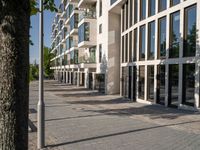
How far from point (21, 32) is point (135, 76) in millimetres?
20063

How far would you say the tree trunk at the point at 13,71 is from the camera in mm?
2717

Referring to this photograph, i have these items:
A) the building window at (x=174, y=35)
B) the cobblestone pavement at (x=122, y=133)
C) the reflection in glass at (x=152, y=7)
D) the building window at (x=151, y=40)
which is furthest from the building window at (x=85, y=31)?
the cobblestone pavement at (x=122, y=133)

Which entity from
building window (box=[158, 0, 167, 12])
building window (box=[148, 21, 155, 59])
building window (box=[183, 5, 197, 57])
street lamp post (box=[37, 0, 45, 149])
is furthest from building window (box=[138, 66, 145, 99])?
street lamp post (box=[37, 0, 45, 149])

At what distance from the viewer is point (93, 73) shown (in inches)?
1405

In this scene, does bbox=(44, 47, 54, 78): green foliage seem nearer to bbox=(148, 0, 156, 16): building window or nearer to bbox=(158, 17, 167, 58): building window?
bbox=(148, 0, 156, 16): building window

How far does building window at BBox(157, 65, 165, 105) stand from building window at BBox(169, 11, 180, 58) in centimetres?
134

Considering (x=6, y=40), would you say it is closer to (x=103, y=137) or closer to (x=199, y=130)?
(x=103, y=137)

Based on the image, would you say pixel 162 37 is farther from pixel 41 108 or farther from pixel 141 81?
pixel 41 108

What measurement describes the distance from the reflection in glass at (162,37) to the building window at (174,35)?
2.79 feet

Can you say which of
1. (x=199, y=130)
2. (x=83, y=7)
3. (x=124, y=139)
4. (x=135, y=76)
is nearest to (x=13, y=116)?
(x=124, y=139)

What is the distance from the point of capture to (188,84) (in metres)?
15.5

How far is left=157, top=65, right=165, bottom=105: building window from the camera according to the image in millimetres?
17927

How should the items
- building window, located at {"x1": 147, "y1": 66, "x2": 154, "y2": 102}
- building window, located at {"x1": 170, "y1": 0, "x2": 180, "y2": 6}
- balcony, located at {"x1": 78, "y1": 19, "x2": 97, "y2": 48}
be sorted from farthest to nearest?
balcony, located at {"x1": 78, "y1": 19, "x2": 97, "y2": 48}
building window, located at {"x1": 147, "y1": 66, "x2": 154, "y2": 102}
building window, located at {"x1": 170, "y1": 0, "x2": 180, "y2": 6}

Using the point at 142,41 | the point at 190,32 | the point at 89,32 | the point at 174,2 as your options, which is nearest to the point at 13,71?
the point at 190,32
